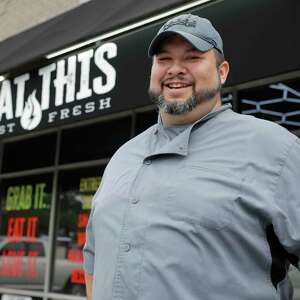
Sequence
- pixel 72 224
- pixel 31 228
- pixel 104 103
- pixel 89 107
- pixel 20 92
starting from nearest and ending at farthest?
pixel 104 103 < pixel 89 107 < pixel 20 92 < pixel 72 224 < pixel 31 228

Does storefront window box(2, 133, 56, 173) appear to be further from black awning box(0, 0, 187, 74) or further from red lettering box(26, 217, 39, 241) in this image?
black awning box(0, 0, 187, 74)

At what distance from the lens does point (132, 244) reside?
5.54 ft

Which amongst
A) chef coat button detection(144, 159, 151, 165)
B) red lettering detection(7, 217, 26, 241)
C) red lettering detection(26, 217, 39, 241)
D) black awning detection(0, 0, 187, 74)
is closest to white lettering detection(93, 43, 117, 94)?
black awning detection(0, 0, 187, 74)

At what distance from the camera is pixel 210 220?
1.61 meters

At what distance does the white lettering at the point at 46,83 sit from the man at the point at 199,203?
2925mm

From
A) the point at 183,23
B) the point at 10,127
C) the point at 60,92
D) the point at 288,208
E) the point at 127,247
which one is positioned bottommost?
the point at 127,247

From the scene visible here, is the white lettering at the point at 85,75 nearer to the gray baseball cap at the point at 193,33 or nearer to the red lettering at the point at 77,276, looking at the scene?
the red lettering at the point at 77,276

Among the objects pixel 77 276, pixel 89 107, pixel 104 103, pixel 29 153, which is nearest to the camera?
pixel 104 103

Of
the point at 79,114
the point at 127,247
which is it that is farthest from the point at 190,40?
the point at 79,114

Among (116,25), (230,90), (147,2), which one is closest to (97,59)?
(116,25)

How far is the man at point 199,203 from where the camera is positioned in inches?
63.0

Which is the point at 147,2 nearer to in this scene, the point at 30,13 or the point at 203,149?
the point at 203,149

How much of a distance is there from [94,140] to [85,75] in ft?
5.48

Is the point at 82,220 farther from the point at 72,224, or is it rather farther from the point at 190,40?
the point at 190,40
